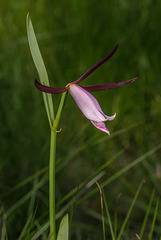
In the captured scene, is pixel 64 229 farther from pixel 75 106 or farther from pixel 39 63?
pixel 75 106

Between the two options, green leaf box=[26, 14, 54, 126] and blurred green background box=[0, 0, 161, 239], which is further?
blurred green background box=[0, 0, 161, 239]

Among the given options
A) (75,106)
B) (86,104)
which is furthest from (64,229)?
(75,106)

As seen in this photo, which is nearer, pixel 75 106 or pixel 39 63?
pixel 39 63

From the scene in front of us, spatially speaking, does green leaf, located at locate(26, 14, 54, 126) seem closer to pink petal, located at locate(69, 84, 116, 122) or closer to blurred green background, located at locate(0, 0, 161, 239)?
pink petal, located at locate(69, 84, 116, 122)

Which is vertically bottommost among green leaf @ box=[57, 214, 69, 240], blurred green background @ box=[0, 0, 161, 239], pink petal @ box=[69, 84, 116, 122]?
green leaf @ box=[57, 214, 69, 240]

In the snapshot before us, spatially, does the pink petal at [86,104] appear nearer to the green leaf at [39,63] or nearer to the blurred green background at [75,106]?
the green leaf at [39,63]

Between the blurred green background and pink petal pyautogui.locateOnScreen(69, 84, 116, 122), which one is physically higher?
the blurred green background

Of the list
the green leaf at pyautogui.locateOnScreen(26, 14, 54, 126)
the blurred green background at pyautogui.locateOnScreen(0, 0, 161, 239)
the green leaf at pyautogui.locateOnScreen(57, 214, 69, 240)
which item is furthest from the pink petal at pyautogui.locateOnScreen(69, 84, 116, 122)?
the blurred green background at pyautogui.locateOnScreen(0, 0, 161, 239)

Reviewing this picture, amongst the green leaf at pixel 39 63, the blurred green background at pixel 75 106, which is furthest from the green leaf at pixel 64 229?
the blurred green background at pixel 75 106
